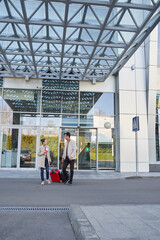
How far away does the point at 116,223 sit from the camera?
10.4ft

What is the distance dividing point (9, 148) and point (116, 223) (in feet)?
38.2

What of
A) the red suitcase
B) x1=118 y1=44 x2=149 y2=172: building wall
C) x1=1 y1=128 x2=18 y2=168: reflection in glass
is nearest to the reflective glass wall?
x1=1 y1=128 x2=18 y2=168: reflection in glass

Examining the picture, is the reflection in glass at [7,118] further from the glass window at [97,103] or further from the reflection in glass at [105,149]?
the reflection in glass at [105,149]

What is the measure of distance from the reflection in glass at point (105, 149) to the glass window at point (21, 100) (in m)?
4.27

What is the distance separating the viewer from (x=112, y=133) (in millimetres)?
14602

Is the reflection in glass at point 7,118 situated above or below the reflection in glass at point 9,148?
above

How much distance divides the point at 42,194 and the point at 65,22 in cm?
586

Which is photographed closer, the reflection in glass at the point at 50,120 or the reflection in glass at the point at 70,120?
the reflection in glass at the point at 50,120

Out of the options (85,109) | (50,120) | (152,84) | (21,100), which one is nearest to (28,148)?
(50,120)

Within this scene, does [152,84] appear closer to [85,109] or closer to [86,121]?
[85,109]

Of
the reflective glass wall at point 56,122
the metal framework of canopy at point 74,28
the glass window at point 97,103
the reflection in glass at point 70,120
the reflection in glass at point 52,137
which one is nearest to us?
the metal framework of canopy at point 74,28

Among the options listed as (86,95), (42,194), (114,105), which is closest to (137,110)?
(114,105)

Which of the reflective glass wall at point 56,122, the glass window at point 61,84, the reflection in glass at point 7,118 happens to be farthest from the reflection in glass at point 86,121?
the reflection in glass at point 7,118

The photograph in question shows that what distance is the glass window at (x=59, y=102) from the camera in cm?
1453
